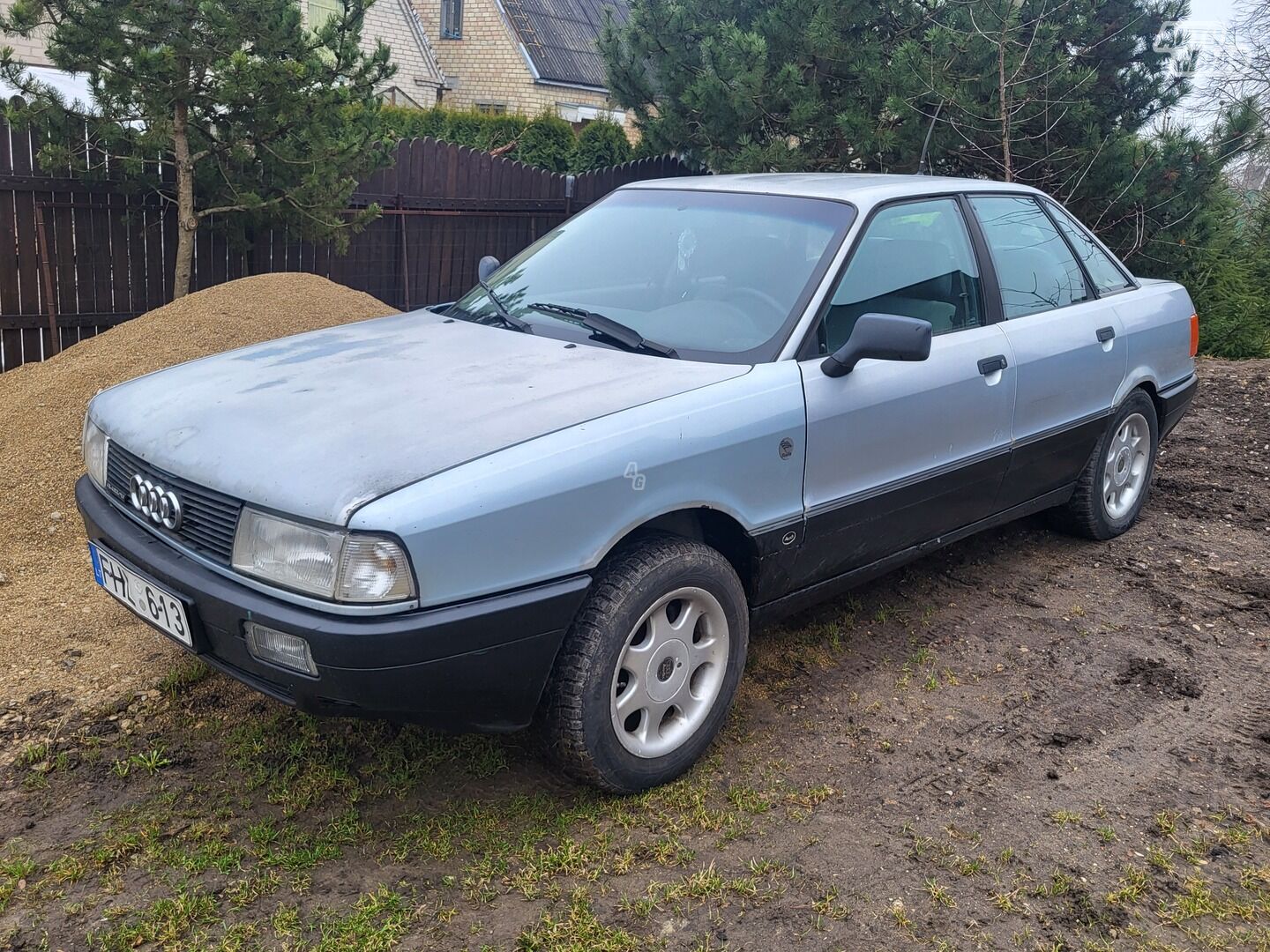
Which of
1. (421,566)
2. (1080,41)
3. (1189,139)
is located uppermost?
(1080,41)

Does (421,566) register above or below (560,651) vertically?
above

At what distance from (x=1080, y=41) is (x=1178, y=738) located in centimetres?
715

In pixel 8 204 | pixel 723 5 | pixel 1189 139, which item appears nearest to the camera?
pixel 8 204

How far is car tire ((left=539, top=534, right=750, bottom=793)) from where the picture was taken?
9.45ft

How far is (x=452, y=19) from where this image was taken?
2744cm

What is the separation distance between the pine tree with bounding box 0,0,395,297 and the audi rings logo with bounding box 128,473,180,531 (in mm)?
4266

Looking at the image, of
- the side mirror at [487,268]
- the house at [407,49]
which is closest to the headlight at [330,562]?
the side mirror at [487,268]

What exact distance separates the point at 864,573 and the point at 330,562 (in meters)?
2.06

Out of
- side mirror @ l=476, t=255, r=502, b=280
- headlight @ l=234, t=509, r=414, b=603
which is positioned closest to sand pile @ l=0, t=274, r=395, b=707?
headlight @ l=234, t=509, r=414, b=603

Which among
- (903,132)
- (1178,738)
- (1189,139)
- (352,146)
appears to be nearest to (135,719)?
(1178,738)

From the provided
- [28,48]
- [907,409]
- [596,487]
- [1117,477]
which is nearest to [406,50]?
[28,48]

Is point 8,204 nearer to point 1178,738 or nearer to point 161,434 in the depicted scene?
point 161,434

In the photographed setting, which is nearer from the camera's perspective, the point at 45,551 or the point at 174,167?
the point at 45,551

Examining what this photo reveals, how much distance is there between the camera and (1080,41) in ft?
29.1
